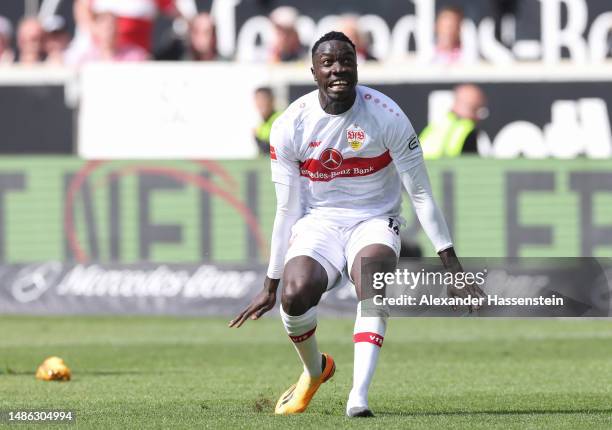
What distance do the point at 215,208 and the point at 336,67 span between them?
8552 mm

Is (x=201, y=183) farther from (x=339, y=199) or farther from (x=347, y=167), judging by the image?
(x=347, y=167)

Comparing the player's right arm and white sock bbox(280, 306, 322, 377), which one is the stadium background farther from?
the player's right arm

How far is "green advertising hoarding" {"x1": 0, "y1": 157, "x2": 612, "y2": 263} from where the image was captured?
16391mm

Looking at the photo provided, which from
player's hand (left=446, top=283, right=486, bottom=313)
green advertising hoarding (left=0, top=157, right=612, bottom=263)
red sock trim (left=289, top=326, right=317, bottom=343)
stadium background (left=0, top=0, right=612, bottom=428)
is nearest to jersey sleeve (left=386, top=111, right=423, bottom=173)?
player's hand (left=446, top=283, right=486, bottom=313)

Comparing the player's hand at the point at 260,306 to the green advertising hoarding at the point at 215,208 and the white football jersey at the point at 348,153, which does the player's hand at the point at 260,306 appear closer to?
the white football jersey at the point at 348,153

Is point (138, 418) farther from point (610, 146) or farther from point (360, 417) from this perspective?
point (610, 146)

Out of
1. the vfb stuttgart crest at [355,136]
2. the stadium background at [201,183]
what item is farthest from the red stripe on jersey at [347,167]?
the stadium background at [201,183]

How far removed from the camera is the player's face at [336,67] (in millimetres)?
8492

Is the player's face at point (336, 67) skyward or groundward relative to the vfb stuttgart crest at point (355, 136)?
skyward

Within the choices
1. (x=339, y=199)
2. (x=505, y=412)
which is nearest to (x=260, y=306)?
(x=339, y=199)

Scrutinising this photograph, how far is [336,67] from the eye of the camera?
851cm

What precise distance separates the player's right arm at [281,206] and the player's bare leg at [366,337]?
1.45 feet

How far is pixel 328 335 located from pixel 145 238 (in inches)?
120

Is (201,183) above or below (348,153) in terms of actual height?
below
